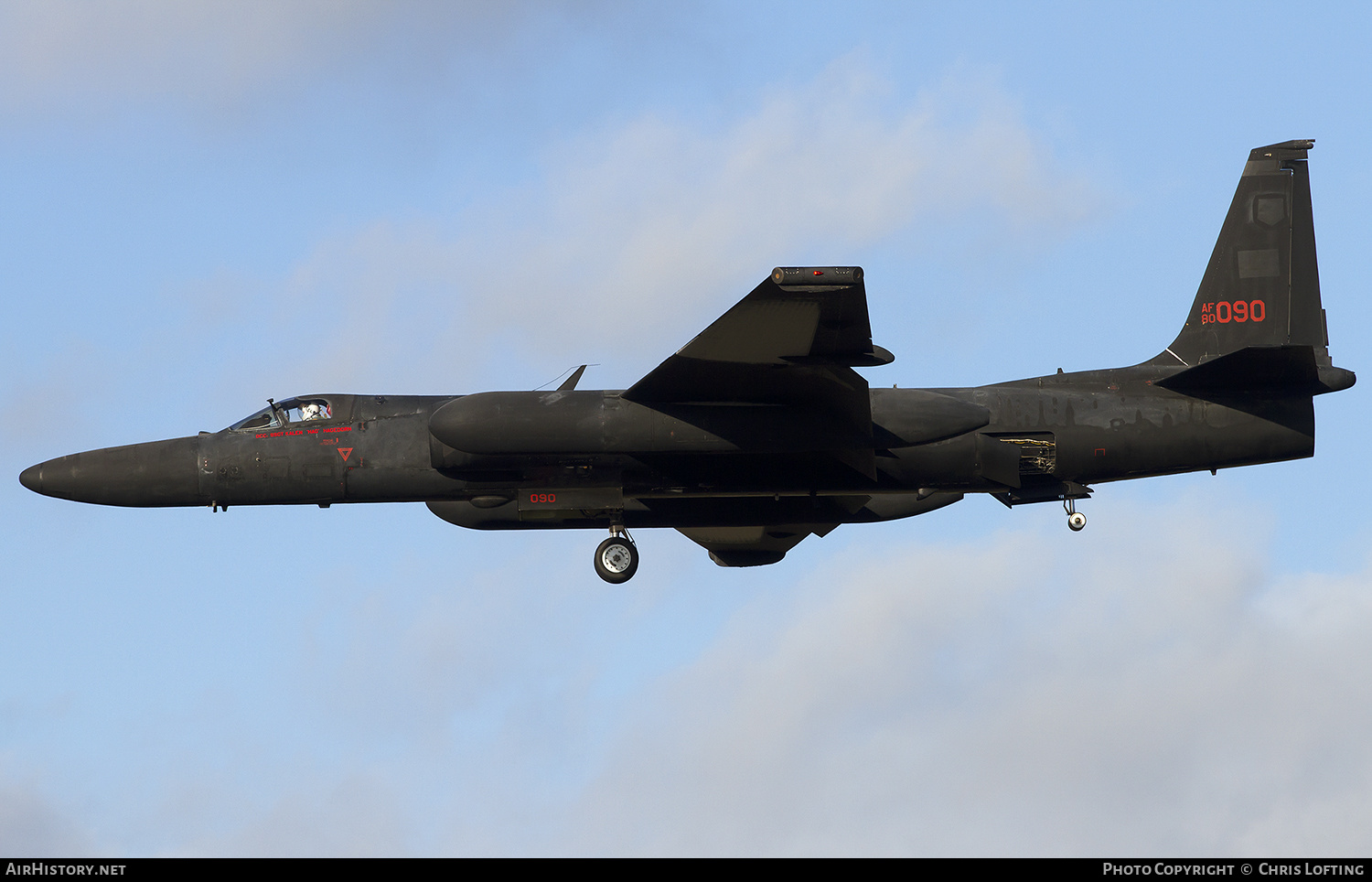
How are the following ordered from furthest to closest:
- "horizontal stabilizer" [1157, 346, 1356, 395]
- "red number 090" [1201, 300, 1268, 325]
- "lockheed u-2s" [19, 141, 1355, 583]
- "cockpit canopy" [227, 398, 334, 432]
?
"red number 090" [1201, 300, 1268, 325] → "cockpit canopy" [227, 398, 334, 432] → "horizontal stabilizer" [1157, 346, 1356, 395] → "lockheed u-2s" [19, 141, 1355, 583]

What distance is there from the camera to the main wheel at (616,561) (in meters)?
22.4

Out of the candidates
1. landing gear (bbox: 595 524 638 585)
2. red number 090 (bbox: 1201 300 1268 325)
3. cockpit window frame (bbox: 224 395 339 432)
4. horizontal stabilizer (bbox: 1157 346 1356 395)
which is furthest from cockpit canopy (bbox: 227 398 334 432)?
red number 090 (bbox: 1201 300 1268 325)

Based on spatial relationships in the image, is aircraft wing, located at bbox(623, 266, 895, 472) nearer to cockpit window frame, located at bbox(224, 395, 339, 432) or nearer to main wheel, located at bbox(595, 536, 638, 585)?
main wheel, located at bbox(595, 536, 638, 585)

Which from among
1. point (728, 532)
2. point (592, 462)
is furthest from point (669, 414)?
point (728, 532)

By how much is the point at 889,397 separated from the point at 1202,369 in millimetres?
4749

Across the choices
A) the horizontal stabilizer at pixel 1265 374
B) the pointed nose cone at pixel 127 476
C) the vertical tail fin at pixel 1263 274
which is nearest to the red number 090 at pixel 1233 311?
the vertical tail fin at pixel 1263 274

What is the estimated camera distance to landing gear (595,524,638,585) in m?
22.4

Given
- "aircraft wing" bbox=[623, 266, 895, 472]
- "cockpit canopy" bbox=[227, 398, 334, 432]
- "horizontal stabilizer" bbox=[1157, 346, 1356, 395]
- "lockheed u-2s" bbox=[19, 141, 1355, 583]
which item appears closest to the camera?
"aircraft wing" bbox=[623, 266, 895, 472]

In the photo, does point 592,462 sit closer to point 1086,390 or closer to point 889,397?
point 889,397

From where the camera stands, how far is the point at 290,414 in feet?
74.6

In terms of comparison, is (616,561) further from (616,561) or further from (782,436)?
(782,436)

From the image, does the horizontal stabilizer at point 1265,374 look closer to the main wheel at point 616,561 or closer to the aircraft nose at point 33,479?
the main wheel at point 616,561

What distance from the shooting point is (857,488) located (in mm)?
22172

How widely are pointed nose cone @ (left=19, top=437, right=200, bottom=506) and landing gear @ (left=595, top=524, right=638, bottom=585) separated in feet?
18.6
